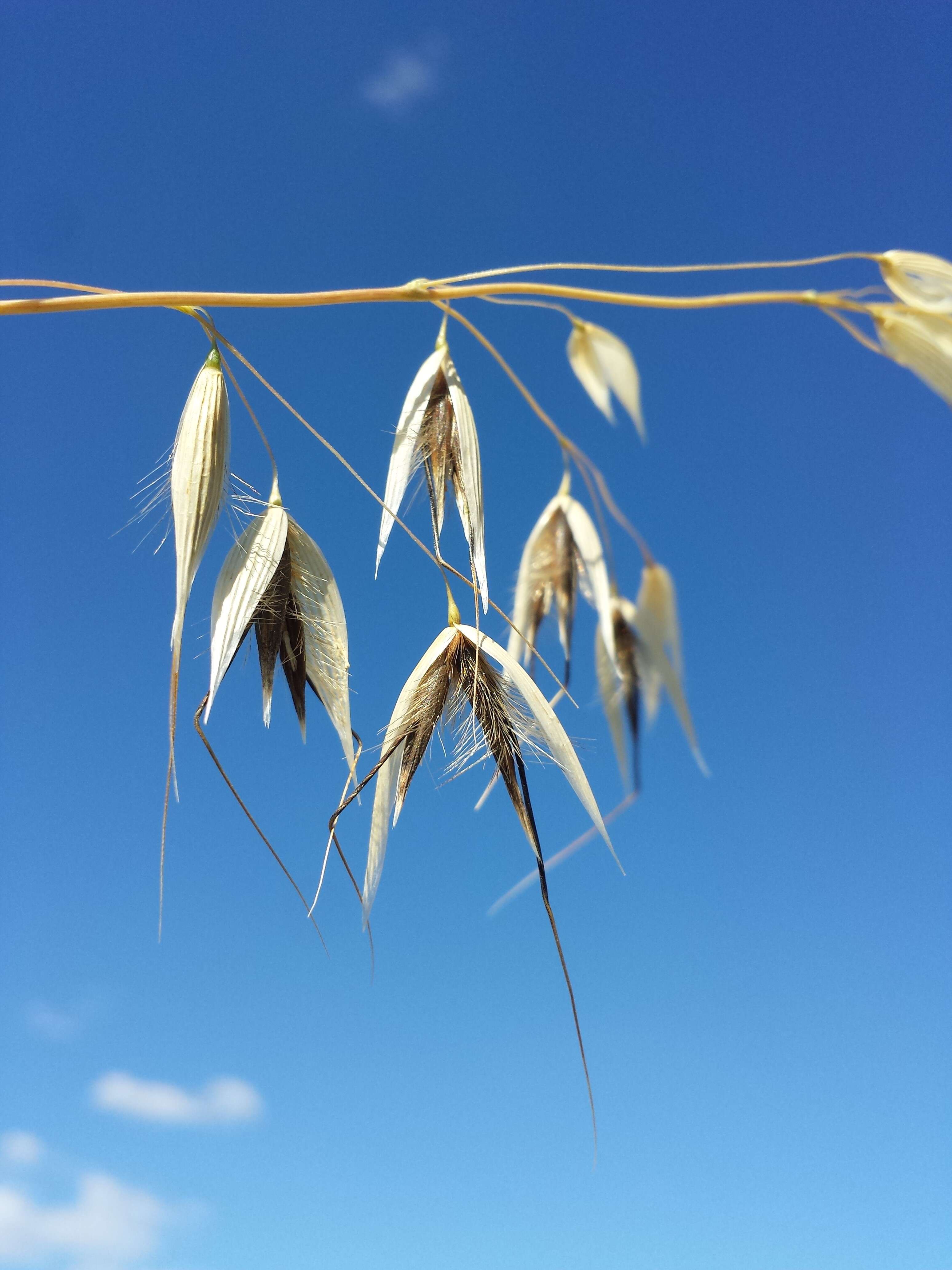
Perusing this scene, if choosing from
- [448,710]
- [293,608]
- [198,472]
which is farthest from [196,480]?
[448,710]

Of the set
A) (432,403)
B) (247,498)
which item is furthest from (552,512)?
(247,498)

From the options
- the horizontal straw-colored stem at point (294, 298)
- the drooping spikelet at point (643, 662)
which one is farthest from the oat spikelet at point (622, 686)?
the horizontal straw-colored stem at point (294, 298)

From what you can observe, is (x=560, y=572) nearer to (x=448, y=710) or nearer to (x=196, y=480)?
(x=448, y=710)

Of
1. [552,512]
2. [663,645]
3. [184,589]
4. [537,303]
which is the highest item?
[552,512]

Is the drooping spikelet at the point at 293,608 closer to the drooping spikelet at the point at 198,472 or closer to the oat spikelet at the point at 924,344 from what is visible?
the drooping spikelet at the point at 198,472

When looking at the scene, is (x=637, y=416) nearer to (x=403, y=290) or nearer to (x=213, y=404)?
(x=403, y=290)
